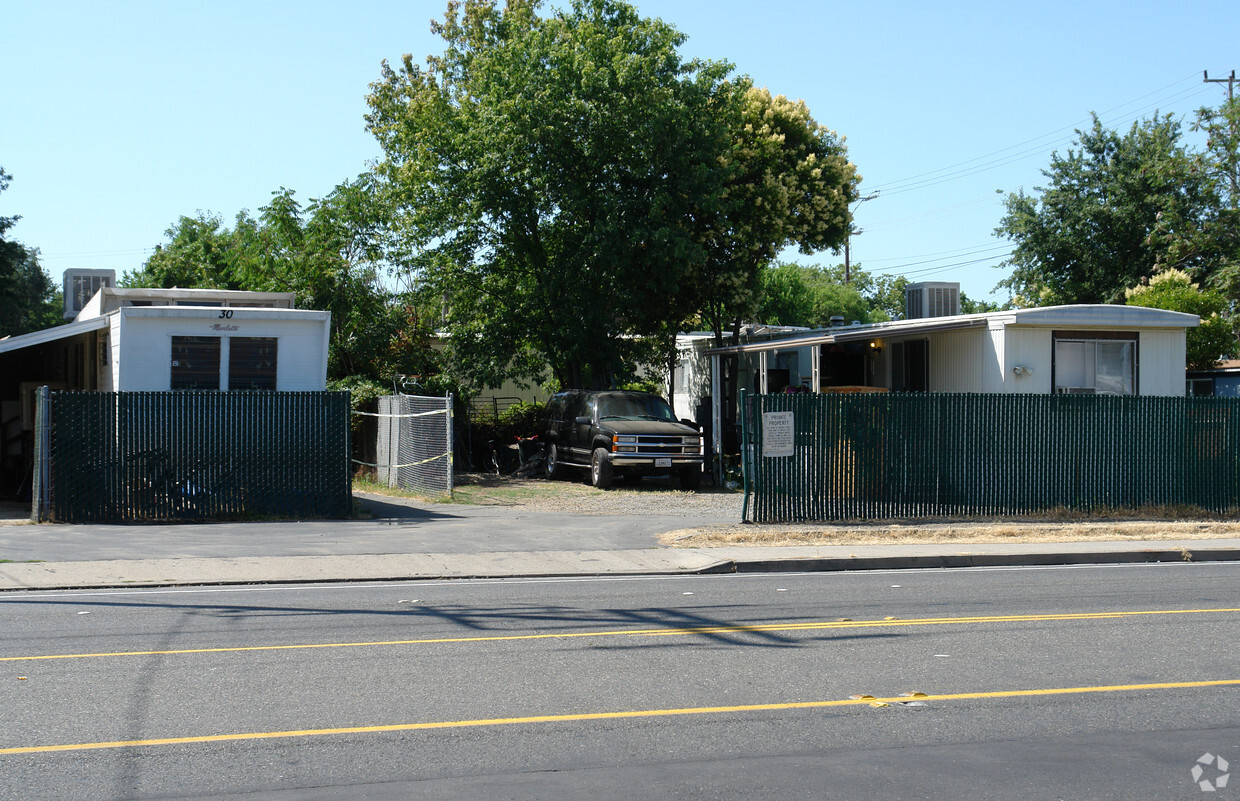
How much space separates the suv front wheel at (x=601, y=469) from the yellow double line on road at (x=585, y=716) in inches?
615

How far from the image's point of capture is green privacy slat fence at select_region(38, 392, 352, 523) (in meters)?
16.2

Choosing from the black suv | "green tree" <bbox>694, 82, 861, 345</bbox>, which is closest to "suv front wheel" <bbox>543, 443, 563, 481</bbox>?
the black suv

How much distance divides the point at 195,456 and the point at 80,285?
12308 millimetres

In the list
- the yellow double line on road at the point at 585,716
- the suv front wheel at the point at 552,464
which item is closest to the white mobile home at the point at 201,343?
the suv front wheel at the point at 552,464

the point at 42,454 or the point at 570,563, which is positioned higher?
the point at 42,454

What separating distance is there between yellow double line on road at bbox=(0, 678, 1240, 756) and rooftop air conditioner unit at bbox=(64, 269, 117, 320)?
2310 cm

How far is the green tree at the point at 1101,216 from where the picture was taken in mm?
40000

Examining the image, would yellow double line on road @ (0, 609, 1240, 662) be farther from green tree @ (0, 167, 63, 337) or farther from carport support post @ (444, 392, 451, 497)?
green tree @ (0, 167, 63, 337)

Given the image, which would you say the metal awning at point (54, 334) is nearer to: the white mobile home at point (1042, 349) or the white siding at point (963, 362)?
the white mobile home at point (1042, 349)

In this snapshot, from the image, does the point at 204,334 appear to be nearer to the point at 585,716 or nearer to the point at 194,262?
the point at 585,716

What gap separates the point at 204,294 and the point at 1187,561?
1731 cm

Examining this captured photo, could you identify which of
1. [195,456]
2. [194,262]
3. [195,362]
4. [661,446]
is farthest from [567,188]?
[194,262]

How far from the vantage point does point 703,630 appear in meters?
8.98

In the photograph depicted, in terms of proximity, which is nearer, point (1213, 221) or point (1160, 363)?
point (1160, 363)
